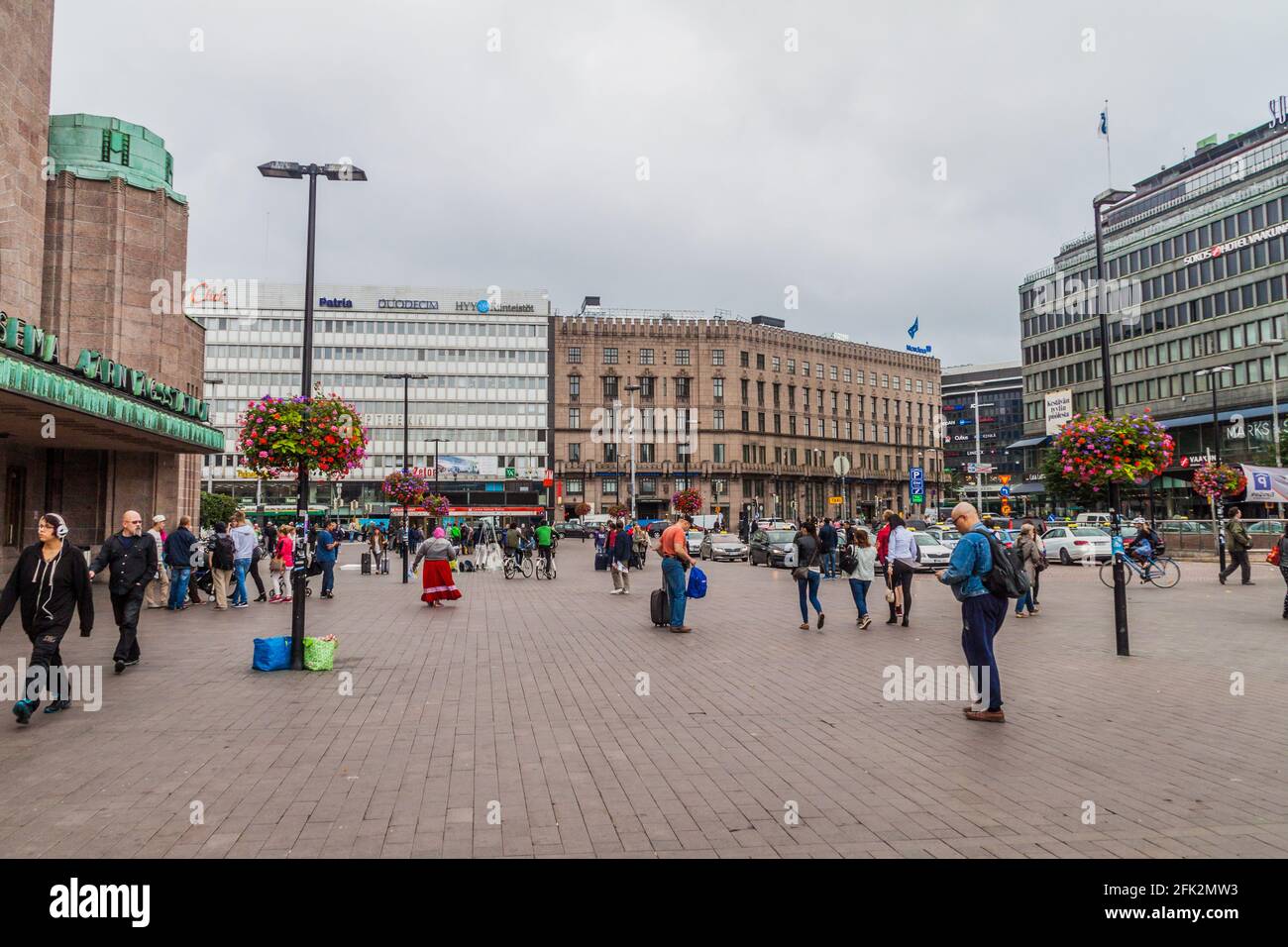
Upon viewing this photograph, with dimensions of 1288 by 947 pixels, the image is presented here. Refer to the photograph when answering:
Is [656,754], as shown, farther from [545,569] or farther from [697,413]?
[697,413]

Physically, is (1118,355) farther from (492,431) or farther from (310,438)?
(310,438)

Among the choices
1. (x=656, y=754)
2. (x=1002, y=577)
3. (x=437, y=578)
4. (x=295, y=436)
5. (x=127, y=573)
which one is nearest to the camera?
(x=656, y=754)

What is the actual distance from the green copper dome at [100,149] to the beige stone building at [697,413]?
57.4 m

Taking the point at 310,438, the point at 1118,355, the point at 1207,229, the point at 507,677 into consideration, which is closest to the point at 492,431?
the point at 1118,355

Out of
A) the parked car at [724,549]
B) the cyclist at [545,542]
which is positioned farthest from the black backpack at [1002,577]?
the parked car at [724,549]

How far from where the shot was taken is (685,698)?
832 cm

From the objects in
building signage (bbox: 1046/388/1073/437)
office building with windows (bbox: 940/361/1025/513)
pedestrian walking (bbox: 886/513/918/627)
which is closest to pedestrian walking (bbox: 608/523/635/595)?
pedestrian walking (bbox: 886/513/918/627)

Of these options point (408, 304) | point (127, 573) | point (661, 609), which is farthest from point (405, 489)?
point (408, 304)

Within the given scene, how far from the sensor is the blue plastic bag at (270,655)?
10.0 metres

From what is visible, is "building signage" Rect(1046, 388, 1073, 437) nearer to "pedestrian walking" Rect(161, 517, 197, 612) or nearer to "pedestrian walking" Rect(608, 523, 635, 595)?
"pedestrian walking" Rect(608, 523, 635, 595)

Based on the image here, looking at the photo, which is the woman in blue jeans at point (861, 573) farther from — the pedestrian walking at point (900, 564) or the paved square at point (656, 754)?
the paved square at point (656, 754)

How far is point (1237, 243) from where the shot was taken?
202ft

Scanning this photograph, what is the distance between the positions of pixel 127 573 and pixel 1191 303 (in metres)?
74.7

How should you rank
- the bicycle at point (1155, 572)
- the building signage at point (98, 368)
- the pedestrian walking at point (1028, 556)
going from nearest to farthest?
1. the pedestrian walking at point (1028, 556)
2. the building signage at point (98, 368)
3. the bicycle at point (1155, 572)
